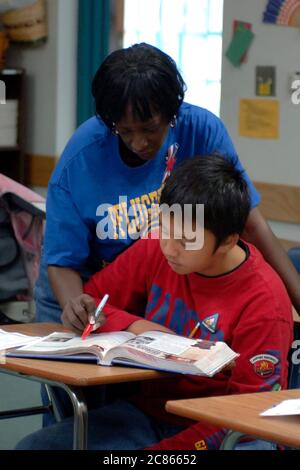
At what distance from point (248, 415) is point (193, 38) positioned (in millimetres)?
3496

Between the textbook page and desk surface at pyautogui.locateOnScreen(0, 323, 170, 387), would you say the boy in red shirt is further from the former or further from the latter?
desk surface at pyautogui.locateOnScreen(0, 323, 170, 387)

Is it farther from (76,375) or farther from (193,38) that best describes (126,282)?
(193,38)

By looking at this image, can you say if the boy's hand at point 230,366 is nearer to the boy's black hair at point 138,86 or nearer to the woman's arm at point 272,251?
the woman's arm at point 272,251

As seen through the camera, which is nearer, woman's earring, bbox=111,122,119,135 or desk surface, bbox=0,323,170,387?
desk surface, bbox=0,323,170,387

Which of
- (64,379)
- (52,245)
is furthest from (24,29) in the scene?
(64,379)

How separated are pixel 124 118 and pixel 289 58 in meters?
2.27

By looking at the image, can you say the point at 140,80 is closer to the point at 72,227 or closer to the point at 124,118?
the point at 124,118

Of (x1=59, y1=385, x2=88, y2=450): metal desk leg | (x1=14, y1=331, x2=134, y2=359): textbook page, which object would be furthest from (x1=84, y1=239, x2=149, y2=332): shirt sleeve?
(x1=59, y1=385, x2=88, y2=450): metal desk leg

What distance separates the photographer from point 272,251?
8.06 feet

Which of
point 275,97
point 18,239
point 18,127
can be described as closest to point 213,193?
point 275,97

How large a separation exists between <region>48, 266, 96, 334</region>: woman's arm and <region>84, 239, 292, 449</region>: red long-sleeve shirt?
0.05 meters

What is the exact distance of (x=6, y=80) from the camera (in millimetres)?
5578

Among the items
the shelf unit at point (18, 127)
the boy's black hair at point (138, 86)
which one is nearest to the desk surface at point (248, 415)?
the boy's black hair at point (138, 86)

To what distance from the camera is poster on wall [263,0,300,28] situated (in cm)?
423
